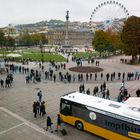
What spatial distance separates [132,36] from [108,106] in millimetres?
40107

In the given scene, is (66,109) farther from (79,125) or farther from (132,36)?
(132,36)

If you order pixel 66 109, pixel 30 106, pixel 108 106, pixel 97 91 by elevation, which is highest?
pixel 108 106

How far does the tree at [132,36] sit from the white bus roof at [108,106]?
3832 centimetres

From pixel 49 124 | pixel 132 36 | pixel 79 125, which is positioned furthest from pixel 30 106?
pixel 132 36

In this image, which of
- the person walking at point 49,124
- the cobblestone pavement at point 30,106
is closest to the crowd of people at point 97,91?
the cobblestone pavement at point 30,106

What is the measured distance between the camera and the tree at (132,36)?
178 ft

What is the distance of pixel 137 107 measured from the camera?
16531 mm

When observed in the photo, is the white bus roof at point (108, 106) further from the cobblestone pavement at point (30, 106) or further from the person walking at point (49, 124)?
the cobblestone pavement at point (30, 106)

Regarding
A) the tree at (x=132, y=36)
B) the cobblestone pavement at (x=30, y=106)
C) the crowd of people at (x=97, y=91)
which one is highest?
the tree at (x=132, y=36)

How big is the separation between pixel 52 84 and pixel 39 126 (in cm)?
1504

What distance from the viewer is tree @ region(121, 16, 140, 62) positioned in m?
54.4

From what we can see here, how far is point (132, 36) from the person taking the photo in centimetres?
5425

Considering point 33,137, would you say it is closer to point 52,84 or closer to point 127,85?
point 52,84

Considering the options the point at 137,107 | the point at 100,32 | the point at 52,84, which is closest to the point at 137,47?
the point at 100,32
